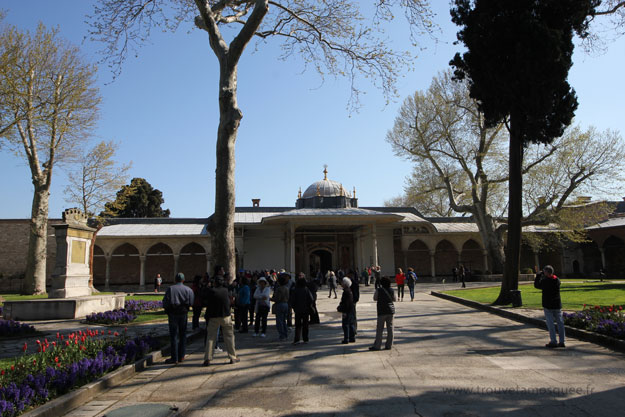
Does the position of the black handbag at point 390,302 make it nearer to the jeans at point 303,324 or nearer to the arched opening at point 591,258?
the jeans at point 303,324

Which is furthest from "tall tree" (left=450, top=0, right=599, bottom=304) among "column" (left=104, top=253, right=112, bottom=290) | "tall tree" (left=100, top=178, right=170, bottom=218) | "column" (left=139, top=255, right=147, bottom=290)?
"tall tree" (left=100, top=178, right=170, bottom=218)

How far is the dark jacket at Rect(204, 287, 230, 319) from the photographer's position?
274 inches

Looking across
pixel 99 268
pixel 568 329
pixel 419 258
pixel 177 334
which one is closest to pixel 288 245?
pixel 419 258

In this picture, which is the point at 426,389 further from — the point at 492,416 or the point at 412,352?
the point at 412,352

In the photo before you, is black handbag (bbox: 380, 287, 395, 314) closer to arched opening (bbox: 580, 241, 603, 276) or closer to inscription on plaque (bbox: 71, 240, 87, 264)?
inscription on plaque (bbox: 71, 240, 87, 264)

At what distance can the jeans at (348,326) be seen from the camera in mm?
8422

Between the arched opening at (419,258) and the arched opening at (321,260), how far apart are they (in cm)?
642

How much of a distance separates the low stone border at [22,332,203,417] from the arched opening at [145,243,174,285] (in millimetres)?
26616

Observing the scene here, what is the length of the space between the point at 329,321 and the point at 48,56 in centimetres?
1808

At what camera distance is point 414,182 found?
118 feet

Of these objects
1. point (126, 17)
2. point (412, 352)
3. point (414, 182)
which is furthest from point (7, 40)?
point (414, 182)

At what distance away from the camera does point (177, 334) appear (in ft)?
23.2

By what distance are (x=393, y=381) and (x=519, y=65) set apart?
1102cm

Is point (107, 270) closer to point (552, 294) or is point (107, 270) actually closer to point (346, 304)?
point (346, 304)
